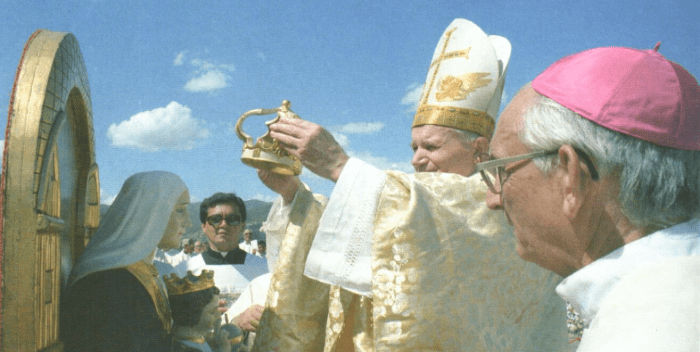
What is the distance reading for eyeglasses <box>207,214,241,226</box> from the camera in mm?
6280

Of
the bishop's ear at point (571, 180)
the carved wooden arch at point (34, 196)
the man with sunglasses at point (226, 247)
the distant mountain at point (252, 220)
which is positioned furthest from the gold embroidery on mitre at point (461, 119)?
the distant mountain at point (252, 220)

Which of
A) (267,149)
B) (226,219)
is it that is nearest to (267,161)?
(267,149)

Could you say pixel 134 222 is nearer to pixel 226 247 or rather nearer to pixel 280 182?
pixel 280 182

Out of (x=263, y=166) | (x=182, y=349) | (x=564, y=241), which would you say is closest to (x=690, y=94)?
(x=564, y=241)

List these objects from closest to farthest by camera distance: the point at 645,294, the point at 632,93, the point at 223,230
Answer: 1. the point at 645,294
2. the point at 632,93
3. the point at 223,230

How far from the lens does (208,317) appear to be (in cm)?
308

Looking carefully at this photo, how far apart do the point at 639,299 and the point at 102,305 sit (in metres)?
2.15

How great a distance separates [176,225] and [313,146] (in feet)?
3.90

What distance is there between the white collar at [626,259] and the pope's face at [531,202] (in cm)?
14

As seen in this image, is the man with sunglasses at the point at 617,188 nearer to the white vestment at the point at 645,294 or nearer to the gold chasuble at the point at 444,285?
the white vestment at the point at 645,294

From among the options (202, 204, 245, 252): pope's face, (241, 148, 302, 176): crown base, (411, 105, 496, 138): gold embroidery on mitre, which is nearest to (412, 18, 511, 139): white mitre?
(411, 105, 496, 138): gold embroidery on mitre

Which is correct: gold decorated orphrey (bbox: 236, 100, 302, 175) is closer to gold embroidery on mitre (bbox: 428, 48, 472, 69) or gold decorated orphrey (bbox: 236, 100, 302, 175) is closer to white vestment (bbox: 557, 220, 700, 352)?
gold embroidery on mitre (bbox: 428, 48, 472, 69)

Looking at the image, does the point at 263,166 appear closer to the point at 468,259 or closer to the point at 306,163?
the point at 306,163

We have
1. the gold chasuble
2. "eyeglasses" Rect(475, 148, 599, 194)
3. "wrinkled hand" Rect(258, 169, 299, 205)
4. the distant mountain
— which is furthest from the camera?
the distant mountain
